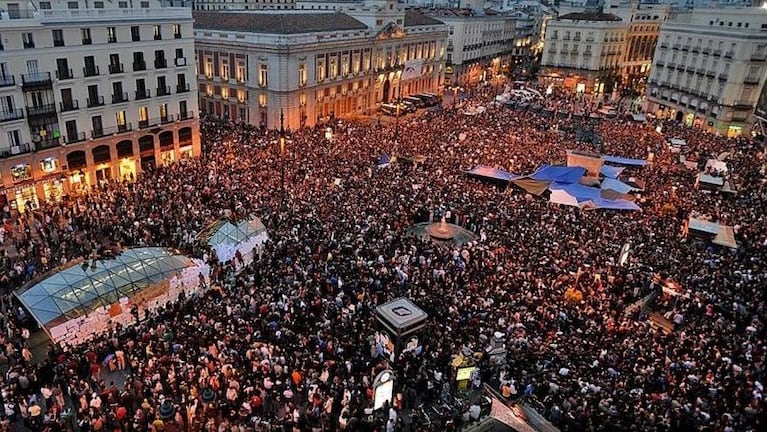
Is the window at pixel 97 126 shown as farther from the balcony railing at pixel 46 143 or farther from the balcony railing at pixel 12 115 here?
the balcony railing at pixel 12 115

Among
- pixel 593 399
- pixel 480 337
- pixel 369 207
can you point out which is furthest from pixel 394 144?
pixel 593 399

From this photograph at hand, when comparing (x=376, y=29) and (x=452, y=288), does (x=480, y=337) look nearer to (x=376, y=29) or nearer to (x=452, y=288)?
(x=452, y=288)

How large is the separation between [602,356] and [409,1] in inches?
4819

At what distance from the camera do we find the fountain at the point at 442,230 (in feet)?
93.3

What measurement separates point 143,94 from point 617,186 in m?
32.5

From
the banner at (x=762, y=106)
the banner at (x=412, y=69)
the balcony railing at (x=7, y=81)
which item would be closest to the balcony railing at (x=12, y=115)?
the balcony railing at (x=7, y=81)

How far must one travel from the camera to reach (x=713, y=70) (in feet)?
187

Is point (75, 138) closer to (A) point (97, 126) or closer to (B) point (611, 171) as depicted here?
(A) point (97, 126)

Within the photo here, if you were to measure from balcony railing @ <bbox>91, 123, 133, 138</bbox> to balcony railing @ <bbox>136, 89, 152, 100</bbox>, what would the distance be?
205cm

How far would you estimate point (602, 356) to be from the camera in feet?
59.1

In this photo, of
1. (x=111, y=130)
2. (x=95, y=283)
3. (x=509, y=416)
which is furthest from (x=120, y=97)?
(x=509, y=416)

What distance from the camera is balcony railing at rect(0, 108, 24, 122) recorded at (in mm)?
29938

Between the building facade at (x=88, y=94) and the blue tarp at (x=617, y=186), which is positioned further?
the blue tarp at (x=617, y=186)

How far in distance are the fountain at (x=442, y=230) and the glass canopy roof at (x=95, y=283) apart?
41.1 ft
